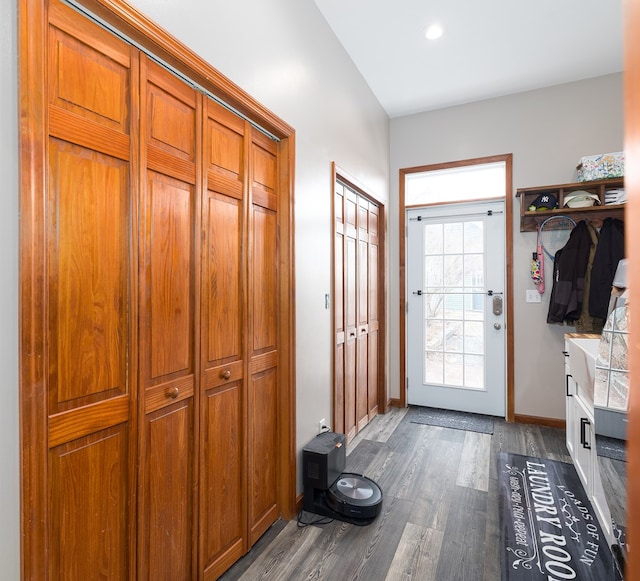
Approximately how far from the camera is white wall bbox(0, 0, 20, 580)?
0.92 m

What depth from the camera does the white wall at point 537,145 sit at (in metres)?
3.32

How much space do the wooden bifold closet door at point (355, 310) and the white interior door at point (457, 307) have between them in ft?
1.56

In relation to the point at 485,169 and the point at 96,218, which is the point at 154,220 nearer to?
the point at 96,218

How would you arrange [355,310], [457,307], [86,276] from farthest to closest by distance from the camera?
[457,307] < [355,310] < [86,276]

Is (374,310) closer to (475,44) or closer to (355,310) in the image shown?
(355,310)

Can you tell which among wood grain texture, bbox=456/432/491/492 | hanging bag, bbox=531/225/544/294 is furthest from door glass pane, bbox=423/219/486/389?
wood grain texture, bbox=456/432/491/492

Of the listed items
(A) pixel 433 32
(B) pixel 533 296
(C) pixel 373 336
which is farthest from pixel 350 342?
(A) pixel 433 32

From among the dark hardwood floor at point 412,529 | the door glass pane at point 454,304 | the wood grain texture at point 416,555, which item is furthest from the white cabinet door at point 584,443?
the door glass pane at point 454,304

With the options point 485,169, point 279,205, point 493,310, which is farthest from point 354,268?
point 485,169

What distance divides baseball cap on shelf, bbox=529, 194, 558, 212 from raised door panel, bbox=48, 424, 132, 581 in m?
3.52

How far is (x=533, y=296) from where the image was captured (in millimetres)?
3518

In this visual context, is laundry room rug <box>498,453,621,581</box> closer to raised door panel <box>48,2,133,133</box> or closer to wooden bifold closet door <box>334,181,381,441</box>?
wooden bifold closet door <box>334,181,381,441</box>

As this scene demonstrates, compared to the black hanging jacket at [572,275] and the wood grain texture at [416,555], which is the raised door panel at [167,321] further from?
the black hanging jacket at [572,275]

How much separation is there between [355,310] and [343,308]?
27cm
